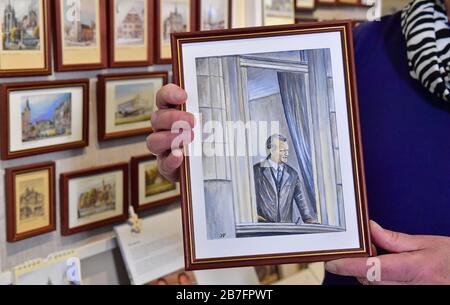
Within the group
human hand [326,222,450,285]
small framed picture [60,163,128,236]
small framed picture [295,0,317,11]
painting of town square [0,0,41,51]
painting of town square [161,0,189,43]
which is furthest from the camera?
small framed picture [295,0,317,11]

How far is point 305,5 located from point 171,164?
1.01 meters

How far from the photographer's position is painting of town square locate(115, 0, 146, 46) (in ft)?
3.72

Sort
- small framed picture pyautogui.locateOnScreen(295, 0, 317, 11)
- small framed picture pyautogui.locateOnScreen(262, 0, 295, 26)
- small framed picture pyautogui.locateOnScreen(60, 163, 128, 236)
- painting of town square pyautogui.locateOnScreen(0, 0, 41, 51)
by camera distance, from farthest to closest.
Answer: small framed picture pyautogui.locateOnScreen(295, 0, 317, 11) < small framed picture pyautogui.locateOnScreen(262, 0, 295, 26) < small framed picture pyautogui.locateOnScreen(60, 163, 128, 236) < painting of town square pyautogui.locateOnScreen(0, 0, 41, 51)

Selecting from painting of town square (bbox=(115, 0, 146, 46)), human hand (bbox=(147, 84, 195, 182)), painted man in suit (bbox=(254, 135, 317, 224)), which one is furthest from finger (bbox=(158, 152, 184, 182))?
painting of town square (bbox=(115, 0, 146, 46))

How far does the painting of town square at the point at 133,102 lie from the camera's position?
3.85 feet

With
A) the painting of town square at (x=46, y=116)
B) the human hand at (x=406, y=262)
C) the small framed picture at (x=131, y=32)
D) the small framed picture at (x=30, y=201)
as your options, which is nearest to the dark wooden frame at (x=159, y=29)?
the small framed picture at (x=131, y=32)

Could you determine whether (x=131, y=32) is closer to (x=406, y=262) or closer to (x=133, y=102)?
(x=133, y=102)

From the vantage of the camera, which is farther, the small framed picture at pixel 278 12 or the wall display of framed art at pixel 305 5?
the wall display of framed art at pixel 305 5

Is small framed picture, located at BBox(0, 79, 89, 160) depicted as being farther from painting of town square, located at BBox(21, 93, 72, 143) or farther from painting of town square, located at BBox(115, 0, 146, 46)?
painting of town square, located at BBox(115, 0, 146, 46)

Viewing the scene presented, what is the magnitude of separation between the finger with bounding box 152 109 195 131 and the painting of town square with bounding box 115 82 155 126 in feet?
1.20

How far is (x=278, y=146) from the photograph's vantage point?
82 cm

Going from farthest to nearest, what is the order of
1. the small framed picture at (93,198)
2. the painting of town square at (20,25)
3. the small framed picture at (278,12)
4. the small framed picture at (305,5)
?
1. the small framed picture at (305,5)
2. the small framed picture at (278,12)
3. the small framed picture at (93,198)
4. the painting of town square at (20,25)

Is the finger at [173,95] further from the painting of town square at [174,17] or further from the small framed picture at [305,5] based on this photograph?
the small framed picture at [305,5]
